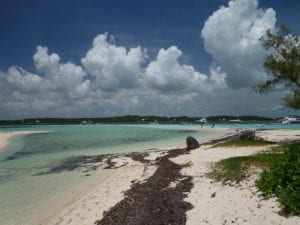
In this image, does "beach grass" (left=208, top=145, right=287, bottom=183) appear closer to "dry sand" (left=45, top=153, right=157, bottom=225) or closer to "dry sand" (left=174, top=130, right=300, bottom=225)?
"dry sand" (left=174, top=130, right=300, bottom=225)

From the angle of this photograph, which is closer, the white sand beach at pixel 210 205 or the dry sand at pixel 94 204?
the white sand beach at pixel 210 205

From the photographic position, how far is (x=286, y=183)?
966cm

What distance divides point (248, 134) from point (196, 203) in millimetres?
20678

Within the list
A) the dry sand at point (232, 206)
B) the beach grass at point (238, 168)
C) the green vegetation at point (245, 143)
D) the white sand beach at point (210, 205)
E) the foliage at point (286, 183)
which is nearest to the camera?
the foliage at point (286, 183)

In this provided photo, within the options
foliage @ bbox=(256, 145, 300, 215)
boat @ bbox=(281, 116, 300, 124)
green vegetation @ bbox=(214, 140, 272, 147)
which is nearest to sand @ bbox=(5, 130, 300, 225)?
foliage @ bbox=(256, 145, 300, 215)

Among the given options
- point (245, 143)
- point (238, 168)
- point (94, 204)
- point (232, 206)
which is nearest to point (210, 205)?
point (232, 206)

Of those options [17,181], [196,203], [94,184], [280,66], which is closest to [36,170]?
[17,181]

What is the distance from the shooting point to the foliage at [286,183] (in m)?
8.11

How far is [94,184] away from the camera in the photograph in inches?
715

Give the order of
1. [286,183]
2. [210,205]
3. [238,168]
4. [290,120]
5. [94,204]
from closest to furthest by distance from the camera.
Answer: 1. [286,183]
2. [210,205]
3. [94,204]
4. [238,168]
5. [290,120]

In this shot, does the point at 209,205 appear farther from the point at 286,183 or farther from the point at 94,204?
the point at 94,204

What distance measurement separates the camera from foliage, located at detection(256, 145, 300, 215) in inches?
319

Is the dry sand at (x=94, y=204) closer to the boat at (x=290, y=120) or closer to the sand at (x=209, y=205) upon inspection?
the sand at (x=209, y=205)

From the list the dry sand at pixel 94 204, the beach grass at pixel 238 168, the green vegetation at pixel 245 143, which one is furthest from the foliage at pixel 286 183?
the green vegetation at pixel 245 143
